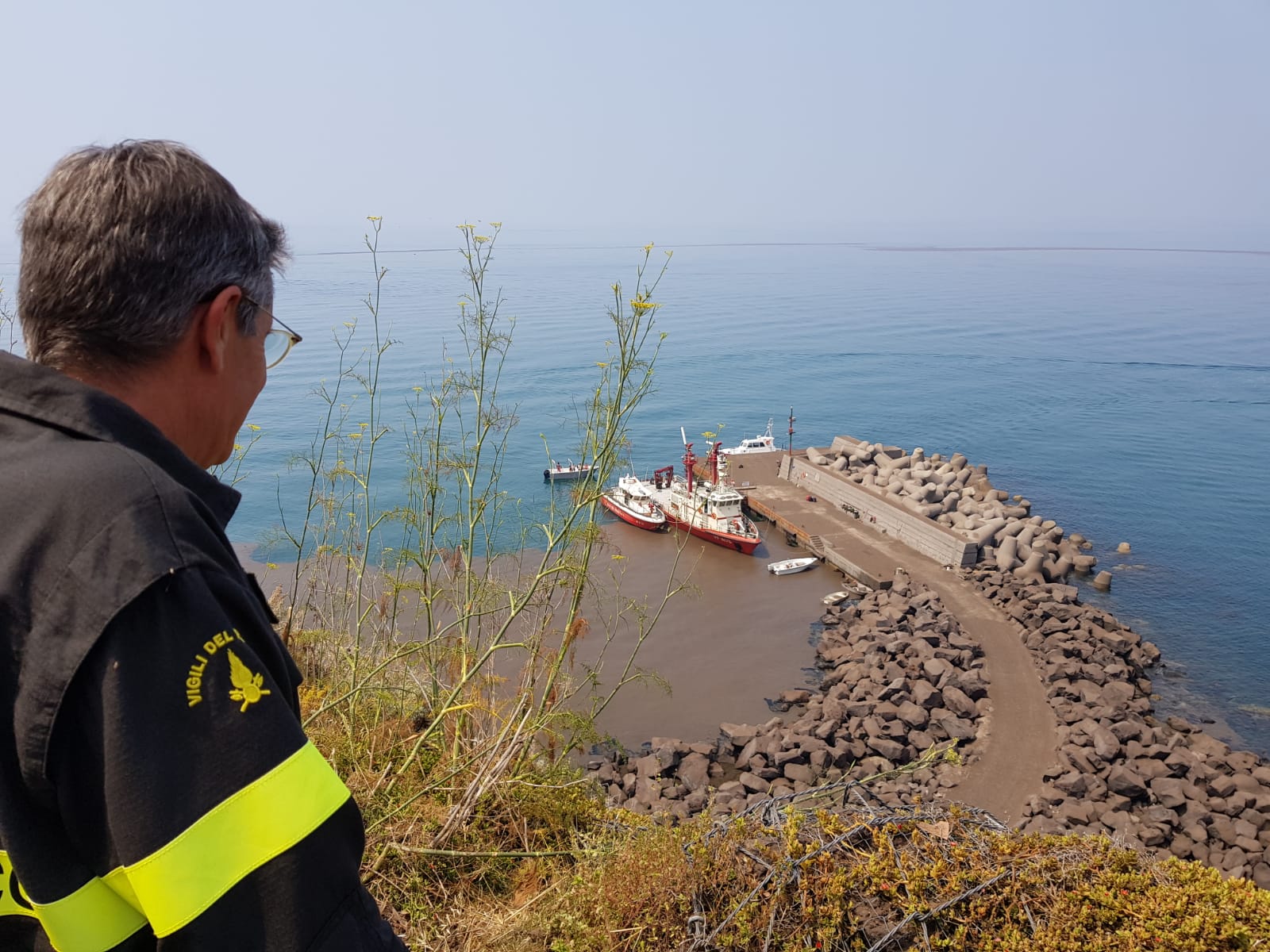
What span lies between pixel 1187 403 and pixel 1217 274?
332ft

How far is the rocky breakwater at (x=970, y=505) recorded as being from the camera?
20594 mm

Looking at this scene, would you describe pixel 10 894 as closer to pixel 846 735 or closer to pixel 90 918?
pixel 90 918

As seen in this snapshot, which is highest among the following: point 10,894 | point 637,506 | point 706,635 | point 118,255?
point 118,255

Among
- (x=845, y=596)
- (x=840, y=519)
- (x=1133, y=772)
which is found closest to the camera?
(x=1133, y=772)

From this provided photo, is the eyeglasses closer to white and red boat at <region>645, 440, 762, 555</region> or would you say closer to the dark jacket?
the dark jacket

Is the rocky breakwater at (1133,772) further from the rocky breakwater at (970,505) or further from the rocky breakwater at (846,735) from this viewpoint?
the rocky breakwater at (970,505)

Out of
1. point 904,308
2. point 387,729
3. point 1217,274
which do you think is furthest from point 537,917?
point 1217,274

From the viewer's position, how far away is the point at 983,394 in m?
45.3

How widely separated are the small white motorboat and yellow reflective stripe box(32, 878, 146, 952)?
21476 mm

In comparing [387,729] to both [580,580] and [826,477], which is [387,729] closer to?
[580,580]

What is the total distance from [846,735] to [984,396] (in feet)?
121

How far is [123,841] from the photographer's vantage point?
83cm

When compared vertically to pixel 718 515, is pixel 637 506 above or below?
below

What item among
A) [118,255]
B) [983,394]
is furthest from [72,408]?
[983,394]
